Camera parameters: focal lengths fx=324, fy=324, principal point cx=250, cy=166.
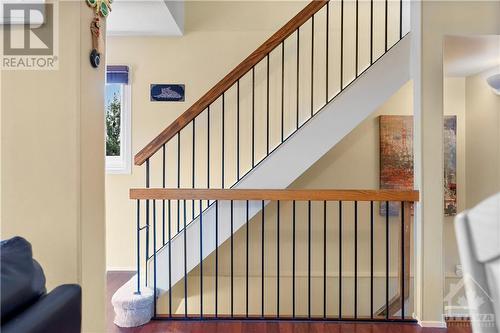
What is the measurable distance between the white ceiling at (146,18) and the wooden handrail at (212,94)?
0.92 metres

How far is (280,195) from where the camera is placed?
2178mm

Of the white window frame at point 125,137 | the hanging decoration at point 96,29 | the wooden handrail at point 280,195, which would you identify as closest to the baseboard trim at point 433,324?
the wooden handrail at point 280,195

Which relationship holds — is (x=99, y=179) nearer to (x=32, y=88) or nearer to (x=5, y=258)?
(x=32, y=88)

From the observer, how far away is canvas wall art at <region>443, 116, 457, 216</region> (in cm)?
338

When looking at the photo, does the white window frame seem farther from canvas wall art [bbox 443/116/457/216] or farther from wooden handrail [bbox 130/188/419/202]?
canvas wall art [bbox 443/116/457/216]

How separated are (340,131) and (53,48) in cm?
188

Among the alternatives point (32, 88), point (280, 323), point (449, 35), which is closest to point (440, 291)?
point (280, 323)

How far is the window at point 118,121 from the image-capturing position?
336 centimetres

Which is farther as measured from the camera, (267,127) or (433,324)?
(267,127)

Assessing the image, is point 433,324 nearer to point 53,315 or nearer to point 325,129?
point 325,129

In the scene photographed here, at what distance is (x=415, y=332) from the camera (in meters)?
2.08

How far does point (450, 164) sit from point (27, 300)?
3695mm

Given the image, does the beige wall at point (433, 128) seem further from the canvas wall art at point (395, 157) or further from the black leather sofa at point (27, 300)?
the black leather sofa at point (27, 300)

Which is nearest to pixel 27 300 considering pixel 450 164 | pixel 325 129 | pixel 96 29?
pixel 96 29
